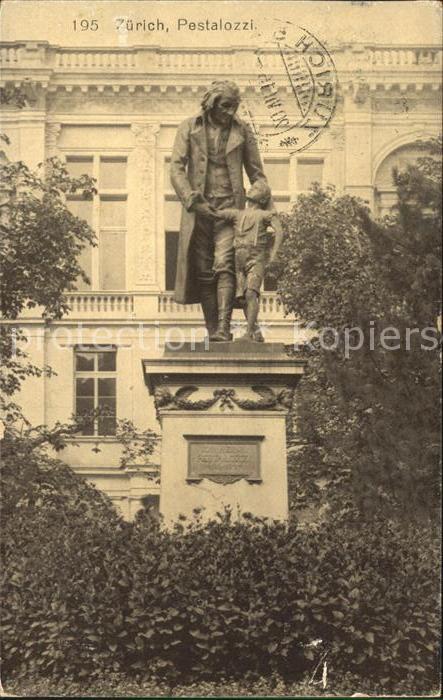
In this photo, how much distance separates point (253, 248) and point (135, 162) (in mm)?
19969

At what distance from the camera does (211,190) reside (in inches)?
507

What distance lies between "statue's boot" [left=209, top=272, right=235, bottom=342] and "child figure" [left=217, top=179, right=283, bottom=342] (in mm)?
82

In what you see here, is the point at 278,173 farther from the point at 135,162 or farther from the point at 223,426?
the point at 223,426

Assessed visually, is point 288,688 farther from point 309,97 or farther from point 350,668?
point 309,97

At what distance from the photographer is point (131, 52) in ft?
103

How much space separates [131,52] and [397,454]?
827 inches

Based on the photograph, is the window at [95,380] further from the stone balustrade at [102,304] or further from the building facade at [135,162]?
the stone balustrade at [102,304]

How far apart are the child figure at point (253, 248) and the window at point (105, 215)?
19142mm

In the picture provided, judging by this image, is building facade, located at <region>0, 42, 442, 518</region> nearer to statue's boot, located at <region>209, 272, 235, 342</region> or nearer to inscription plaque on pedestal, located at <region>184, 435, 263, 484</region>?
statue's boot, located at <region>209, 272, 235, 342</region>

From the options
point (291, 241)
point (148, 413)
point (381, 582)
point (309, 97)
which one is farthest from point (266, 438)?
point (148, 413)

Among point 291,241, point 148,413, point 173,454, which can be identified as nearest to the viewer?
point 173,454

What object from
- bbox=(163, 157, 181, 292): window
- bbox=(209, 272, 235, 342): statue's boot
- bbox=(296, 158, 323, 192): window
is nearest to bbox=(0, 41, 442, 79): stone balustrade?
bbox=(163, 157, 181, 292): window

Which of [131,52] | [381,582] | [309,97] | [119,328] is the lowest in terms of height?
[381,582]

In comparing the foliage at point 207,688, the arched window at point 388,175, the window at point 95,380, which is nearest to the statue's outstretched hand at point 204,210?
the foliage at point 207,688
